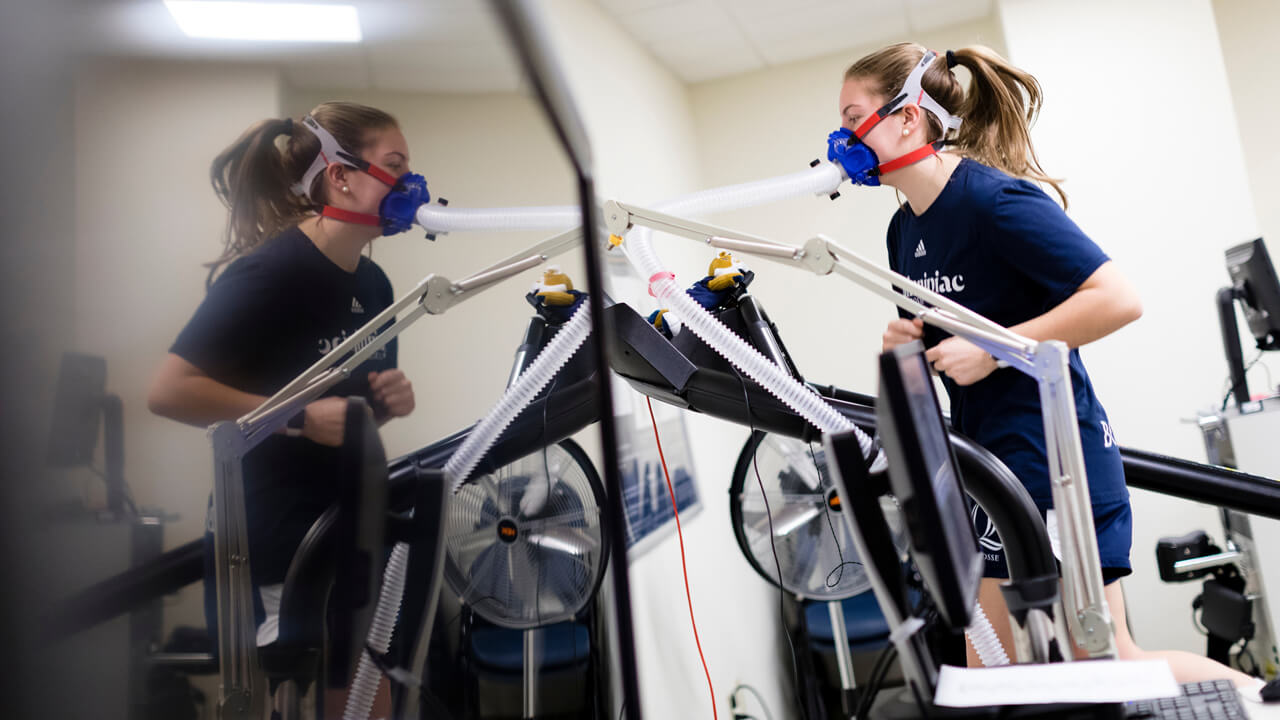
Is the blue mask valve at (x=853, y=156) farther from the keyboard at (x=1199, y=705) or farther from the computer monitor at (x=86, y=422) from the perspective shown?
the computer monitor at (x=86, y=422)

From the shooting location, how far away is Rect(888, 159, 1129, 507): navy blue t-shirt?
1.36 meters

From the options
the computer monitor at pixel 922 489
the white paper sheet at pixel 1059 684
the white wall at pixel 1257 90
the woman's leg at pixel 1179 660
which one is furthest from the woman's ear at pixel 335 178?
the white wall at pixel 1257 90

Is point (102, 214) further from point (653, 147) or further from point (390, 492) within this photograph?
point (653, 147)

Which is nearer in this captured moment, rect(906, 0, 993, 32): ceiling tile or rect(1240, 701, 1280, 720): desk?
rect(1240, 701, 1280, 720): desk

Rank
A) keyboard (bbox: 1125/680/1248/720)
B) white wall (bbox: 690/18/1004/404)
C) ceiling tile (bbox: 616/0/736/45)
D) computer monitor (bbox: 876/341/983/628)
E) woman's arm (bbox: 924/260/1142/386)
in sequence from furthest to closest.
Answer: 1. ceiling tile (bbox: 616/0/736/45)
2. white wall (bbox: 690/18/1004/404)
3. woman's arm (bbox: 924/260/1142/386)
4. keyboard (bbox: 1125/680/1248/720)
5. computer monitor (bbox: 876/341/983/628)

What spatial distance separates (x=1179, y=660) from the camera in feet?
5.50

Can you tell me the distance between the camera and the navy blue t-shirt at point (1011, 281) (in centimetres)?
136

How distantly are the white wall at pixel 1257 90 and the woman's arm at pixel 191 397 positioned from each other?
14.4 feet

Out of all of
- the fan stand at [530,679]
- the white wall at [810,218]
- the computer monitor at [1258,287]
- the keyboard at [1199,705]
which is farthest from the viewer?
the white wall at [810,218]

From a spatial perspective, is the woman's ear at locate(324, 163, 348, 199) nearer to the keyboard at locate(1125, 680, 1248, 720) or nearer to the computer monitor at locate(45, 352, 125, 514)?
the computer monitor at locate(45, 352, 125, 514)

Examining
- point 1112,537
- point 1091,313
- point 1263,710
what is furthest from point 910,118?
point 1263,710

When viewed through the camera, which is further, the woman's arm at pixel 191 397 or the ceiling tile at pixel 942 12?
the ceiling tile at pixel 942 12

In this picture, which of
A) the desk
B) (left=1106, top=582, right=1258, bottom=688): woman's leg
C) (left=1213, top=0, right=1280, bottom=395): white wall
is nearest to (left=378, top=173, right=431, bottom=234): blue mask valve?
(left=1106, top=582, right=1258, bottom=688): woman's leg

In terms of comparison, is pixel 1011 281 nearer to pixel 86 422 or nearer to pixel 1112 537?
pixel 1112 537
